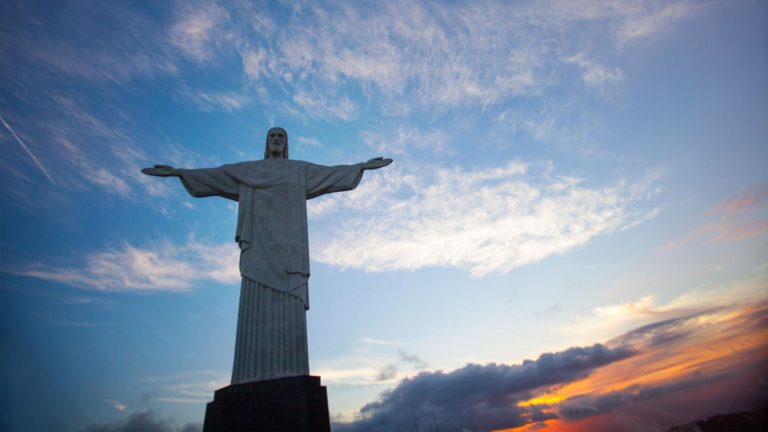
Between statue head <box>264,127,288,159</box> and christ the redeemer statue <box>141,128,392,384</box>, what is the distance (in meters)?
0.03

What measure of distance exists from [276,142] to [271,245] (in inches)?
144

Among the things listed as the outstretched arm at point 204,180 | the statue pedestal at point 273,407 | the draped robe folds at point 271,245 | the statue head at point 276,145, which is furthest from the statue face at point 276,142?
the statue pedestal at point 273,407

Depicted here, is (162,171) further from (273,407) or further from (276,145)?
(273,407)

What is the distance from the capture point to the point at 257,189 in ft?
40.5

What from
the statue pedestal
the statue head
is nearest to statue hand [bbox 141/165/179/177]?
the statue head

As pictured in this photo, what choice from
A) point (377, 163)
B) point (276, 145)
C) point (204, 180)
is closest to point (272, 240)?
point (204, 180)

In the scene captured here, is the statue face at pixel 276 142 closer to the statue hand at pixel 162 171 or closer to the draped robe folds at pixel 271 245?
the draped robe folds at pixel 271 245

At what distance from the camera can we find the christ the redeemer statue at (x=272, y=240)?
1007 cm

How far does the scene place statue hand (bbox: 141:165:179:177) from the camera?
12.1 meters

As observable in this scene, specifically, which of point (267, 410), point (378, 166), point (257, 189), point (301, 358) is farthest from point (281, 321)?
point (378, 166)

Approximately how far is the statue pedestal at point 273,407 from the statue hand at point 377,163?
6222mm

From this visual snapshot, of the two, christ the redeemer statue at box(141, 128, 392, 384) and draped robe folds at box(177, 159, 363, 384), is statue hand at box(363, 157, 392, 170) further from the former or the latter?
draped robe folds at box(177, 159, 363, 384)

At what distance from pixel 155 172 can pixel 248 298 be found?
4.66 meters

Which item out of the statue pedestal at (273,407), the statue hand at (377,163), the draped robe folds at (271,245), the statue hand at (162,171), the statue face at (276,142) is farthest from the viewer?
the statue face at (276,142)
